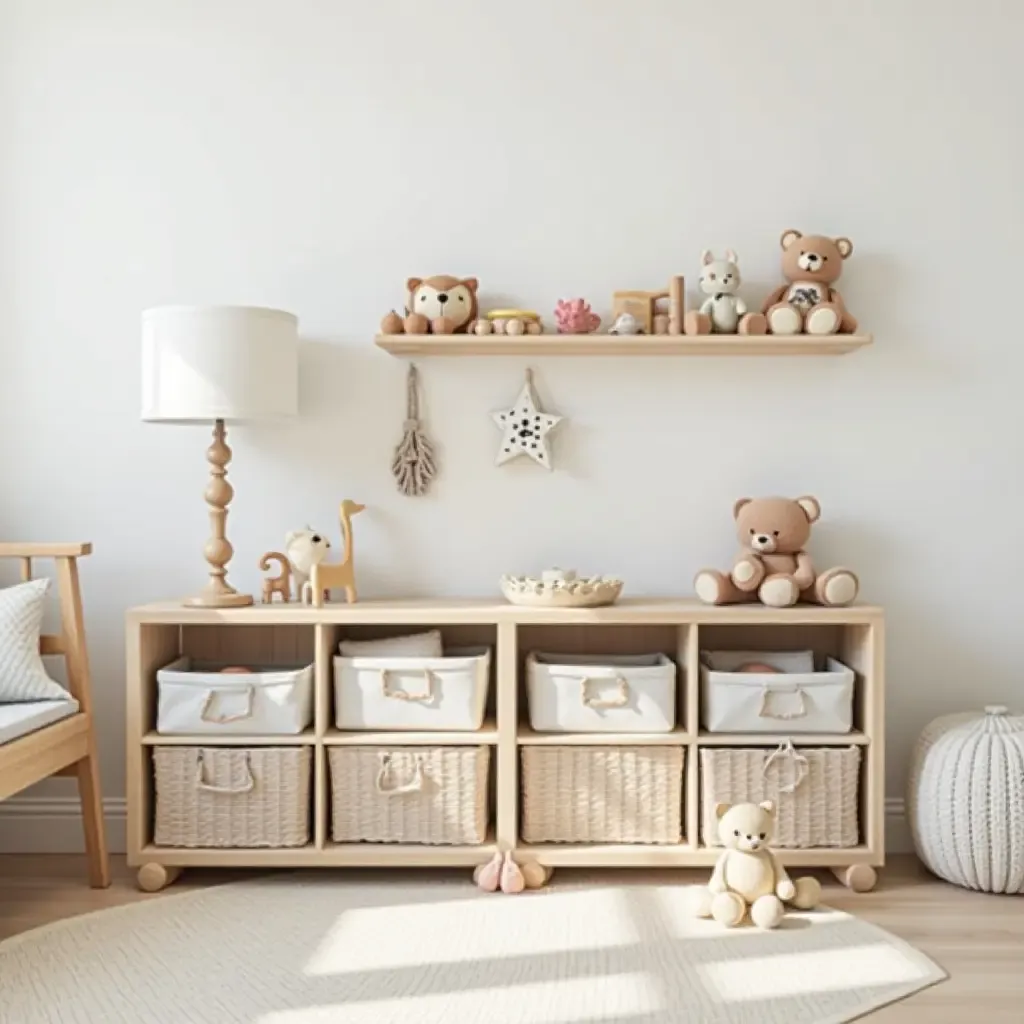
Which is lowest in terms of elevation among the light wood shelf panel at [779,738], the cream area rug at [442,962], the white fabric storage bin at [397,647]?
the cream area rug at [442,962]

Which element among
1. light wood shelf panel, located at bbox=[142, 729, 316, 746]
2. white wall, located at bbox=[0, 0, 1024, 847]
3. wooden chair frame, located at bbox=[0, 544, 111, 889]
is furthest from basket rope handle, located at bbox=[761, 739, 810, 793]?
wooden chair frame, located at bbox=[0, 544, 111, 889]

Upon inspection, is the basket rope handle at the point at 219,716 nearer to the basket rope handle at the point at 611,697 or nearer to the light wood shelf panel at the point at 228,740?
the light wood shelf panel at the point at 228,740

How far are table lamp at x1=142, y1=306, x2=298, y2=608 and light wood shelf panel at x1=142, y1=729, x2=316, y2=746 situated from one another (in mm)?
296

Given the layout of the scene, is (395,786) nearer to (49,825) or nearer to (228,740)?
(228,740)

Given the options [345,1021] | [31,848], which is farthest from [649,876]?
[31,848]

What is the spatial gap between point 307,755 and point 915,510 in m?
1.60

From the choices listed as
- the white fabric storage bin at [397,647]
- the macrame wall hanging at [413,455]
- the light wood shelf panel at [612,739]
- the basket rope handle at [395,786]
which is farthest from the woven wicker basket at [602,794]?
the macrame wall hanging at [413,455]

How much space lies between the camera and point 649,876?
9.66ft

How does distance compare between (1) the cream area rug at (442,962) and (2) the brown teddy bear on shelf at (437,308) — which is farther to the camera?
(2) the brown teddy bear on shelf at (437,308)

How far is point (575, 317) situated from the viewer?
119 inches

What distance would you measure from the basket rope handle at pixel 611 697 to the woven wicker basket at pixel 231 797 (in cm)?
64

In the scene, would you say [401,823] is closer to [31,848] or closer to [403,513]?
[403,513]

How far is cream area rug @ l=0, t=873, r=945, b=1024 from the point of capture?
2.17 metres

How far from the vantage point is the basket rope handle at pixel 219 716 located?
9.39 feet
